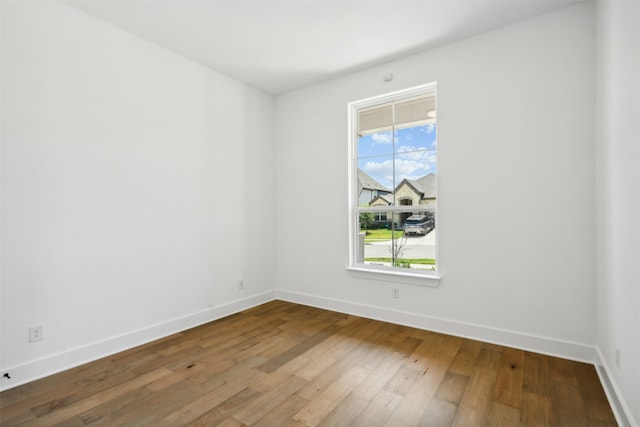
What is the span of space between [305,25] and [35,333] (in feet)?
10.7

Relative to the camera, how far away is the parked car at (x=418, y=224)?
3.32 metres

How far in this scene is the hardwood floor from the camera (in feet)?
5.95

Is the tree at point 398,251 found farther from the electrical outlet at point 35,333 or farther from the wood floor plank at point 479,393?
the electrical outlet at point 35,333

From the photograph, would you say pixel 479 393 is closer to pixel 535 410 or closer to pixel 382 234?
pixel 535 410

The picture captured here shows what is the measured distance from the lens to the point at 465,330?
2967mm

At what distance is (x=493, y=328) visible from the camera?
2.83m

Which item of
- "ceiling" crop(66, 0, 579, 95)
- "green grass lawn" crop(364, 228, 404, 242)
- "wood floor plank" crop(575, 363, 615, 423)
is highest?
"ceiling" crop(66, 0, 579, 95)

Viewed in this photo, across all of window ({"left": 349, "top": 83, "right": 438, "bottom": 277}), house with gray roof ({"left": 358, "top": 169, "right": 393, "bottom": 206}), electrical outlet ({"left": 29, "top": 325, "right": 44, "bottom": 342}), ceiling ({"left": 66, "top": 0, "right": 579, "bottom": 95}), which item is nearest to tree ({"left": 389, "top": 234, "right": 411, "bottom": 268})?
window ({"left": 349, "top": 83, "right": 438, "bottom": 277})

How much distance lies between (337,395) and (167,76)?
10.8 feet

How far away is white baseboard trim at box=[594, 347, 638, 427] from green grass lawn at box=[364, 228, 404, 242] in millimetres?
1876

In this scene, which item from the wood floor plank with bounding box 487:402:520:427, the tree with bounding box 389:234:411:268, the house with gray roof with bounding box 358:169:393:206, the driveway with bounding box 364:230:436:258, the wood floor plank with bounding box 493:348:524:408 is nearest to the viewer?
the wood floor plank with bounding box 487:402:520:427

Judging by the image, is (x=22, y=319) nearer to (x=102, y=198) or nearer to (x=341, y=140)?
(x=102, y=198)

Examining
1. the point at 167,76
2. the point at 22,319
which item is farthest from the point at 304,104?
the point at 22,319

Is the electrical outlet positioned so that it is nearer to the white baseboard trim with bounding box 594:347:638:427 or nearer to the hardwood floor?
the hardwood floor
